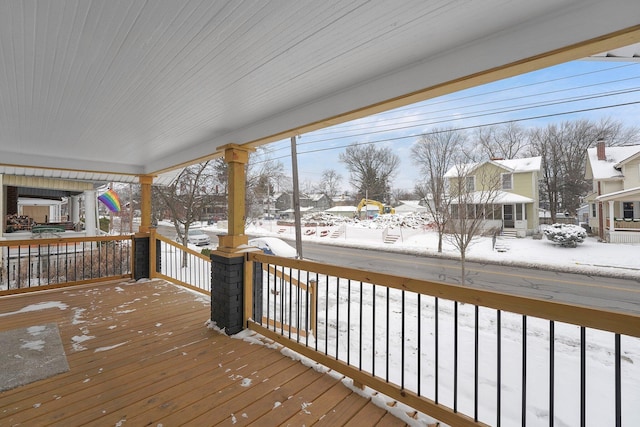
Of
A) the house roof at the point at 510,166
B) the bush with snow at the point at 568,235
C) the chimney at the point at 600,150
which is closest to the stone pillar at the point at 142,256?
the house roof at the point at 510,166

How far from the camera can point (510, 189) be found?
11.5 meters

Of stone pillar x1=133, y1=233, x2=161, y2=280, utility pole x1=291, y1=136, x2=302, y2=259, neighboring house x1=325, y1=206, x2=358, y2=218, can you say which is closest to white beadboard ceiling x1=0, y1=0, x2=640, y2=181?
stone pillar x1=133, y1=233, x2=161, y2=280

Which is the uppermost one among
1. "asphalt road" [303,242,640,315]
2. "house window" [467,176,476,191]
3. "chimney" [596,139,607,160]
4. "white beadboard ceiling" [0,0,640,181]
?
"chimney" [596,139,607,160]

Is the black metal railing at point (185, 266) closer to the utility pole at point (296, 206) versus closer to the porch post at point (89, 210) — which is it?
the utility pole at point (296, 206)

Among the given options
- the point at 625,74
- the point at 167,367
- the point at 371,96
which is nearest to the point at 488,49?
the point at 371,96

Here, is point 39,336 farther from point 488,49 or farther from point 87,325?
point 488,49

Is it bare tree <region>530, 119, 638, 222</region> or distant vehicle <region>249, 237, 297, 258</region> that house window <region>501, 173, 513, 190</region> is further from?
distant vehicle <region>249, 237, 297, 258</region>

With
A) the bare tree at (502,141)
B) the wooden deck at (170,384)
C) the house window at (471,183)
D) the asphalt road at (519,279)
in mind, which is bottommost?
the asphalt road at (519,279)

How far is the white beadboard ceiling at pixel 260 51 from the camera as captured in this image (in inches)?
55.1

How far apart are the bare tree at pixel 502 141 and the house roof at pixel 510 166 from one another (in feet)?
1.11

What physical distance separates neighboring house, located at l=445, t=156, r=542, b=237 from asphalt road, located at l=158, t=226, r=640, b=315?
1.65 metres

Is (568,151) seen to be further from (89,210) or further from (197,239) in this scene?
(89,210)

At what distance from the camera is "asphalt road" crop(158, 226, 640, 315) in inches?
245

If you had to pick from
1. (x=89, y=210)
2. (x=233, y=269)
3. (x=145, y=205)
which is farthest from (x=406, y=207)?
(x=233, y=269)
